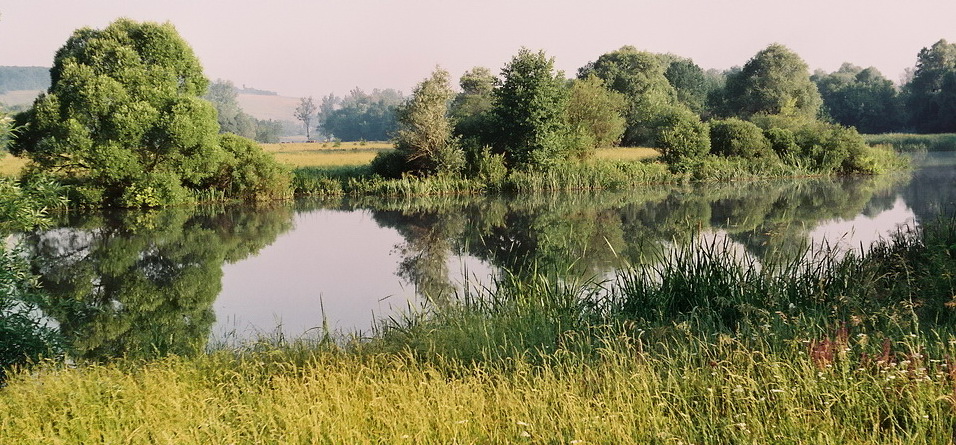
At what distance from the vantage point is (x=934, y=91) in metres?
62.0

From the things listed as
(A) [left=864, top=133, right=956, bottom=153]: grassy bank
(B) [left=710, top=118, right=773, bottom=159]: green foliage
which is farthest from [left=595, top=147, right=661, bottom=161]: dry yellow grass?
(A) [left=864, top=133, right=956, bottom=153]: grassy bank

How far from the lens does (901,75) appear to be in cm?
19562

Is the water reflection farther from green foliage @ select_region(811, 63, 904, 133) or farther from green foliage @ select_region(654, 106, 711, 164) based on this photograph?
green foliage @ select_region(811, 63, 904, 133)

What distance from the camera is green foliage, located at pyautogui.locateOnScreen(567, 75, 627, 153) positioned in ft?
114

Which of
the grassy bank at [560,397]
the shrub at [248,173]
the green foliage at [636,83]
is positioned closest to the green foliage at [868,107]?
the green foliage at [636,83]

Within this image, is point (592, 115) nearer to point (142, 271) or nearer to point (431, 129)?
point (431, 129)

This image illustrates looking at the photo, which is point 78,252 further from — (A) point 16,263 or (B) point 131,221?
(A) point 16,263

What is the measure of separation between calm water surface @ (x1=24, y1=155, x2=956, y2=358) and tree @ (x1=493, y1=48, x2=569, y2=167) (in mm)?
3691

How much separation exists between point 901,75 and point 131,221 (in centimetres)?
21416

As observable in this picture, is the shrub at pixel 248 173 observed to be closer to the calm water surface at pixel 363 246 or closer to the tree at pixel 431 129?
the calm water surface at pixel 363 246

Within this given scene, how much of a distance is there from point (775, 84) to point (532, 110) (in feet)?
107

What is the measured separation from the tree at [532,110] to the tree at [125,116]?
12261 mm

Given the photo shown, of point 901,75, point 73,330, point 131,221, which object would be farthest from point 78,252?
point 901,75

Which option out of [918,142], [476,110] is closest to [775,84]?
[918,142]
